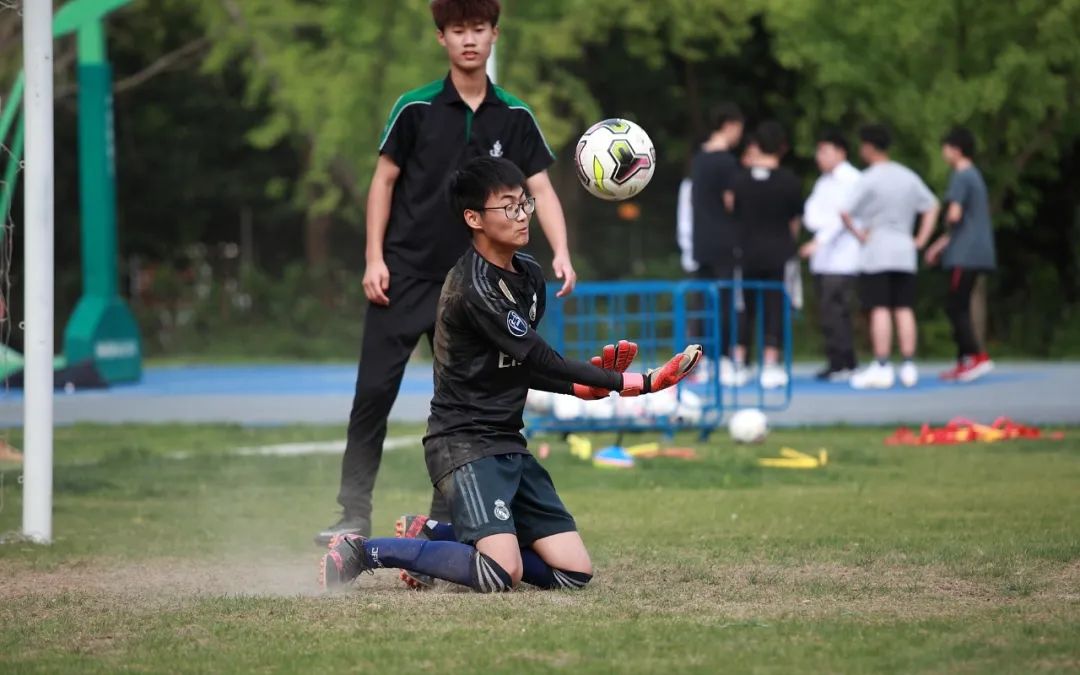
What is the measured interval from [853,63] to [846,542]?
51.0 ft

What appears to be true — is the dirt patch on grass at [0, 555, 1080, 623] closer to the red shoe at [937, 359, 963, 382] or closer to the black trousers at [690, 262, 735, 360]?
the black trousers at [690, 262, 735, 360]

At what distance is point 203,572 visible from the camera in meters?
7.16

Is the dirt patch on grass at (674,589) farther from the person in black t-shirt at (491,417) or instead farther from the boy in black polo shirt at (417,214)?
the boy in black polo shirt at (417,214)

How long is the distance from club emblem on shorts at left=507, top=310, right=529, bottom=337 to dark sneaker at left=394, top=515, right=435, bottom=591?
3.07 ft

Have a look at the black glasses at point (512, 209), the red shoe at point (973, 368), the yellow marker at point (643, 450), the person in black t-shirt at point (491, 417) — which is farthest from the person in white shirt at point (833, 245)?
the black glasses at point (512, 209)

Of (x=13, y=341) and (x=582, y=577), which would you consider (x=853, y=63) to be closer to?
(x=13, y=341)

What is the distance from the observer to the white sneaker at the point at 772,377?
53.1ft

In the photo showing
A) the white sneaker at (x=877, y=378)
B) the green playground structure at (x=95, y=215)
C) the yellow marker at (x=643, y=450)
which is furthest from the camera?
the green playground structure at (x=95, y=215)

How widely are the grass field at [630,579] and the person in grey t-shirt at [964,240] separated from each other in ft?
18.3

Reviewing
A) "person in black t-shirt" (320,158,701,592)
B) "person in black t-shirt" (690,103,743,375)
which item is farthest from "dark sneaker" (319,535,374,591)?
"person in black t-shirt" (690,103,743,375)

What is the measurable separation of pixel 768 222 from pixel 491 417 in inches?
400

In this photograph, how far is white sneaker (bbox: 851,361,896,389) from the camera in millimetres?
16516

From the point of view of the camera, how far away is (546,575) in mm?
6488

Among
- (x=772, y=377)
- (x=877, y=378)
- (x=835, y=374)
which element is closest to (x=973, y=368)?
(x=877, y=378)
